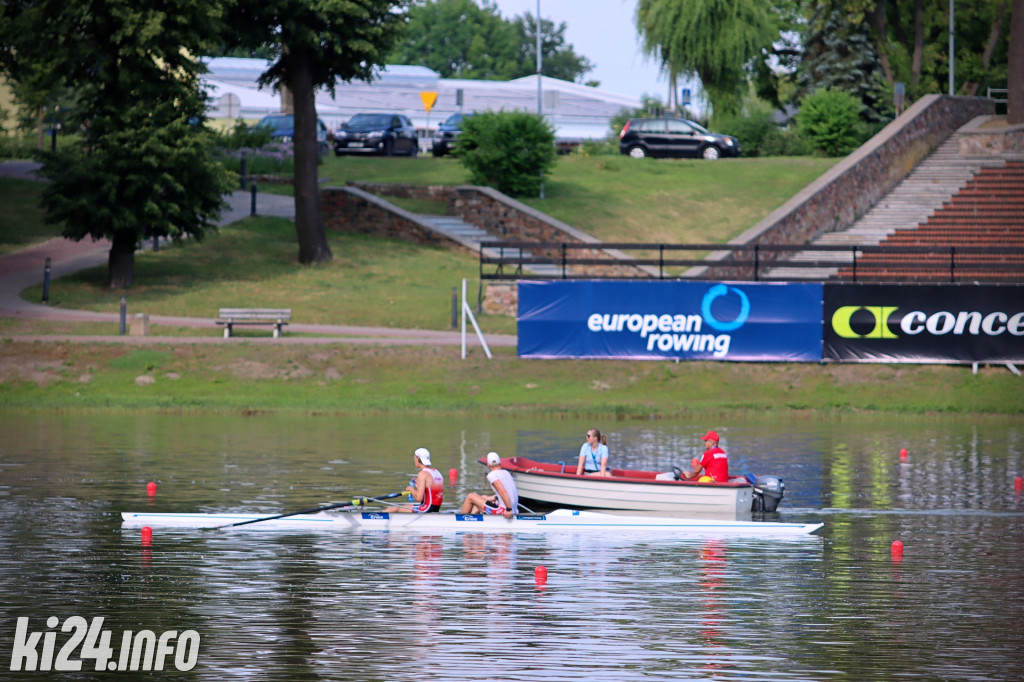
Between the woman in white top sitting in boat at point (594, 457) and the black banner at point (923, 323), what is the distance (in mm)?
15383

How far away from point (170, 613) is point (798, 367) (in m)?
24.0

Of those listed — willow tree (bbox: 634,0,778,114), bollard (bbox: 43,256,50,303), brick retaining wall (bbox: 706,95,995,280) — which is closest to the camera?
bollard (bbox: 43,256,50,303)

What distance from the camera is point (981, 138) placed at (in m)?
57.9

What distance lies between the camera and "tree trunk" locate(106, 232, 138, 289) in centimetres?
4462

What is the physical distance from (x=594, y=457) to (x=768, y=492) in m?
2.89

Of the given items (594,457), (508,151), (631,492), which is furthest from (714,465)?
(508,151)

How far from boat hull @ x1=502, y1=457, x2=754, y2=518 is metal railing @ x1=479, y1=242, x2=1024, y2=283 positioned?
1663 cm

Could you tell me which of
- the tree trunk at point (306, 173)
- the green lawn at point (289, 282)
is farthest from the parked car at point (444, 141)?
the tree trunk at point (306, 173)

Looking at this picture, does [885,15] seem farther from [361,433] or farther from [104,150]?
[361,433]

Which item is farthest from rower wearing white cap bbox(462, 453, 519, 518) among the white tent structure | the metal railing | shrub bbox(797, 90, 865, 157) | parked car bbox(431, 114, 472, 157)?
the white tent structure

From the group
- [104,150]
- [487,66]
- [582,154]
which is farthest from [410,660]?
[487,66]

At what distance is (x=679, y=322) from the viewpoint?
3762 centimetres

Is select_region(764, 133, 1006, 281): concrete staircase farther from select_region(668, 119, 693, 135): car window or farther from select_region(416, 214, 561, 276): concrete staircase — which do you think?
select_region(668, 119, 693, 135): car window

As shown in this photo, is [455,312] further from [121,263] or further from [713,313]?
[121,263]
